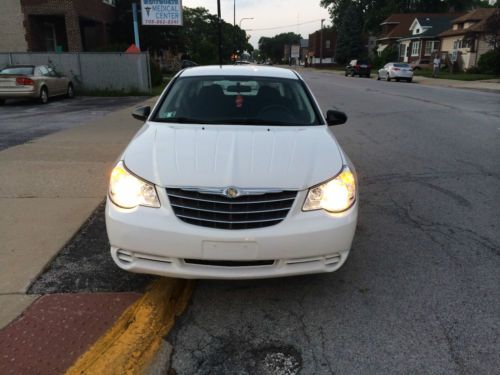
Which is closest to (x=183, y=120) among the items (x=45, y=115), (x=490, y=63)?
(x=45, y=115)

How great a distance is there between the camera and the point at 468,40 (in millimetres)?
45188

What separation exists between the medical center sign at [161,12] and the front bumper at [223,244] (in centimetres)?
2350

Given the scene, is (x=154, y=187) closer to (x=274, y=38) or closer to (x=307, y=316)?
(x=307, y=316)

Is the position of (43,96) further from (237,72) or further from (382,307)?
(382,307)

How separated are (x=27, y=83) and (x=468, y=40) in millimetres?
41724

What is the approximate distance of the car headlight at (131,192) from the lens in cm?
319

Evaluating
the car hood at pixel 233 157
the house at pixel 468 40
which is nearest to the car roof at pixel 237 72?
the car hood at pixel 233 157

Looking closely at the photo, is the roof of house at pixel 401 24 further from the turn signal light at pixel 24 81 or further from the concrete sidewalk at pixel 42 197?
the concrete sidewalk at pixel 42 197

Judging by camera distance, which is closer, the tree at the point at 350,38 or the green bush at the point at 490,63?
the green bush at the point at 490,63

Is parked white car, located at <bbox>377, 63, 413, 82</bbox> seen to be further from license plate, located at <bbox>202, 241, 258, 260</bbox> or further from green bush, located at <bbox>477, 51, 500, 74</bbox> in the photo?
license plate, located at <bbox>202, 241, 258, 260</bbox>

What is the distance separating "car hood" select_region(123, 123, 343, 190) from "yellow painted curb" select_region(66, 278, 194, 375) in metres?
0.90

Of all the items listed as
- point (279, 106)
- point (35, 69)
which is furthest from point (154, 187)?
point (35, 69)

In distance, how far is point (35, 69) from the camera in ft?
56.3

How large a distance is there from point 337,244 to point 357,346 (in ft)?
2.16
